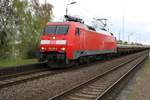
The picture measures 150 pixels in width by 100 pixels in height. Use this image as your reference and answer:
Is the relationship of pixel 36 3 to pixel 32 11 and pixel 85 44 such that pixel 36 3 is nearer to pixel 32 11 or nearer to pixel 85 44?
pixel 32 11

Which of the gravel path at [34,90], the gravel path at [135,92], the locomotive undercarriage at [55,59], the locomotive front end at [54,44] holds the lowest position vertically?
the gravel path at [135,92]

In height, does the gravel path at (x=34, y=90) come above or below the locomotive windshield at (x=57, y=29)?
below

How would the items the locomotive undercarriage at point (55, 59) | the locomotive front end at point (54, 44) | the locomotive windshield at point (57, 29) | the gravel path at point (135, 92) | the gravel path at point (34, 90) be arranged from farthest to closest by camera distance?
the locomotive windshield at point (57, 29) < the locomotive front end at point (54, 44) < the locomotive undercarriage at point (55, 59) < the gravel path at point (135, 92) < the gravel path at point (34, 90)

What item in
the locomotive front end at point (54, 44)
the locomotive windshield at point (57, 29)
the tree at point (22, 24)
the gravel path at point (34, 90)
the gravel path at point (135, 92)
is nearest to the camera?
the gravel path at point (34, 90)

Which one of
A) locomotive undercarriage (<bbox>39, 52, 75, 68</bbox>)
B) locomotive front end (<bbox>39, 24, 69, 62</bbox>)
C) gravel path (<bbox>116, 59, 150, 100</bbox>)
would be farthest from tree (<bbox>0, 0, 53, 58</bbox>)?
gravel path (<bbox>116, 59, 150, 100</bbox>)

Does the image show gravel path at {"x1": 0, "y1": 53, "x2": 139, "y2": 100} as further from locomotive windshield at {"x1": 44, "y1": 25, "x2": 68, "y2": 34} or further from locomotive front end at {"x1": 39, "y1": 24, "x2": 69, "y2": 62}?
locomotive windshield at {"x1": 44, "y1": 25, "x2": 68, "y2": 34}

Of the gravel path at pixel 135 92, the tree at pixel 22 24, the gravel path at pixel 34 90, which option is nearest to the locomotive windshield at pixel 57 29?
the gravel path at pixel 34 90

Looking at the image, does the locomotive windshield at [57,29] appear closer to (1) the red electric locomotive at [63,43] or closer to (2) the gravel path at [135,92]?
(1) the red electric locomotive at [63,43]

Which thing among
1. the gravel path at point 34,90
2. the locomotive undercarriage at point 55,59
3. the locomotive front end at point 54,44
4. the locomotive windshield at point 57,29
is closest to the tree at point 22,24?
the locomotive windshield at point 57,29

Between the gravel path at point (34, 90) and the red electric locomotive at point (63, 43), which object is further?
the red electric locomotive at point (63, 43)

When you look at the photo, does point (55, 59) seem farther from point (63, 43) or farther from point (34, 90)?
point (34, 90)

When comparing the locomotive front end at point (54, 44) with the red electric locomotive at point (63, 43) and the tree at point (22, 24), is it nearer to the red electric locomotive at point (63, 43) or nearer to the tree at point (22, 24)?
the red electric locomotive at point (63, 43)

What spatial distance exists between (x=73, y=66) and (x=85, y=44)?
192cm

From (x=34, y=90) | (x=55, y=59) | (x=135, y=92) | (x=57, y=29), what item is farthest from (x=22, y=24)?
(x=135, y=92)
